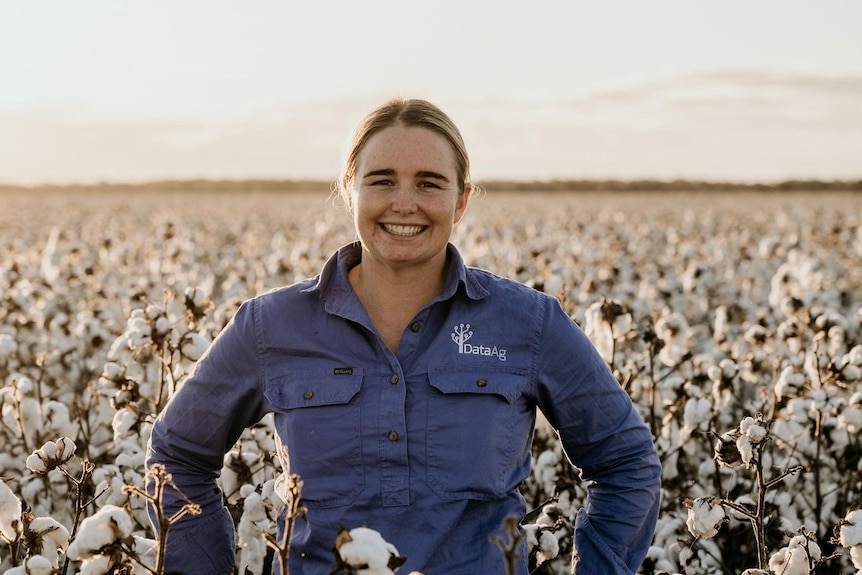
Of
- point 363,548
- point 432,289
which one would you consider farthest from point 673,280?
point 363,548

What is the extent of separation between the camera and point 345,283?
2.40m

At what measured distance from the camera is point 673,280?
905 centimetres

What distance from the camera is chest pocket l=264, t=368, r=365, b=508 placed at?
7.34ft

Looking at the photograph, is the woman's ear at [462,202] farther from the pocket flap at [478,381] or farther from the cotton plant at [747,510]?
the cotton plant at [747,510]

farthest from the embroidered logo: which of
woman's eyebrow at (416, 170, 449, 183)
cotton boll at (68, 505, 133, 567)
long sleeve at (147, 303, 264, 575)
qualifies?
cotton boll at (68, 505, 133, 567)

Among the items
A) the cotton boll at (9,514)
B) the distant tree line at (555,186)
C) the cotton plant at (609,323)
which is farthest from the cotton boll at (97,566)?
the distant tree line at (555,186)

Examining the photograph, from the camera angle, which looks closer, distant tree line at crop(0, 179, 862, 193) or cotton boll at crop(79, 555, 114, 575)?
cotton boll at crop(79, 555, 114, 575)

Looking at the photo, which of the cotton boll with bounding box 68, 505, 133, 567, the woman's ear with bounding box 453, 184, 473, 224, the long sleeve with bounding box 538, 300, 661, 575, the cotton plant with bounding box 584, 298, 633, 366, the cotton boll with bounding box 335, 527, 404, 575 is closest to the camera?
the cotton boll with bounding box 335, 527, 404, 575

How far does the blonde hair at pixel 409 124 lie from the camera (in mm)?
2350

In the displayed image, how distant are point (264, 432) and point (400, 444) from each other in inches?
45.4

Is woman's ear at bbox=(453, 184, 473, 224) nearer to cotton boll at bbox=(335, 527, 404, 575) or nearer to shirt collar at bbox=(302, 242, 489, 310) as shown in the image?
shirt collar at bbox=(302, 242, 489, 310)

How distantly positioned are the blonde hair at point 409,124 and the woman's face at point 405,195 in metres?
0.02

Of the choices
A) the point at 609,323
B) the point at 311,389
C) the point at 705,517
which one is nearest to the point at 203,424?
the point at 311,389

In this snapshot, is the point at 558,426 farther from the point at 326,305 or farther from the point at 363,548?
the point at 363,548
